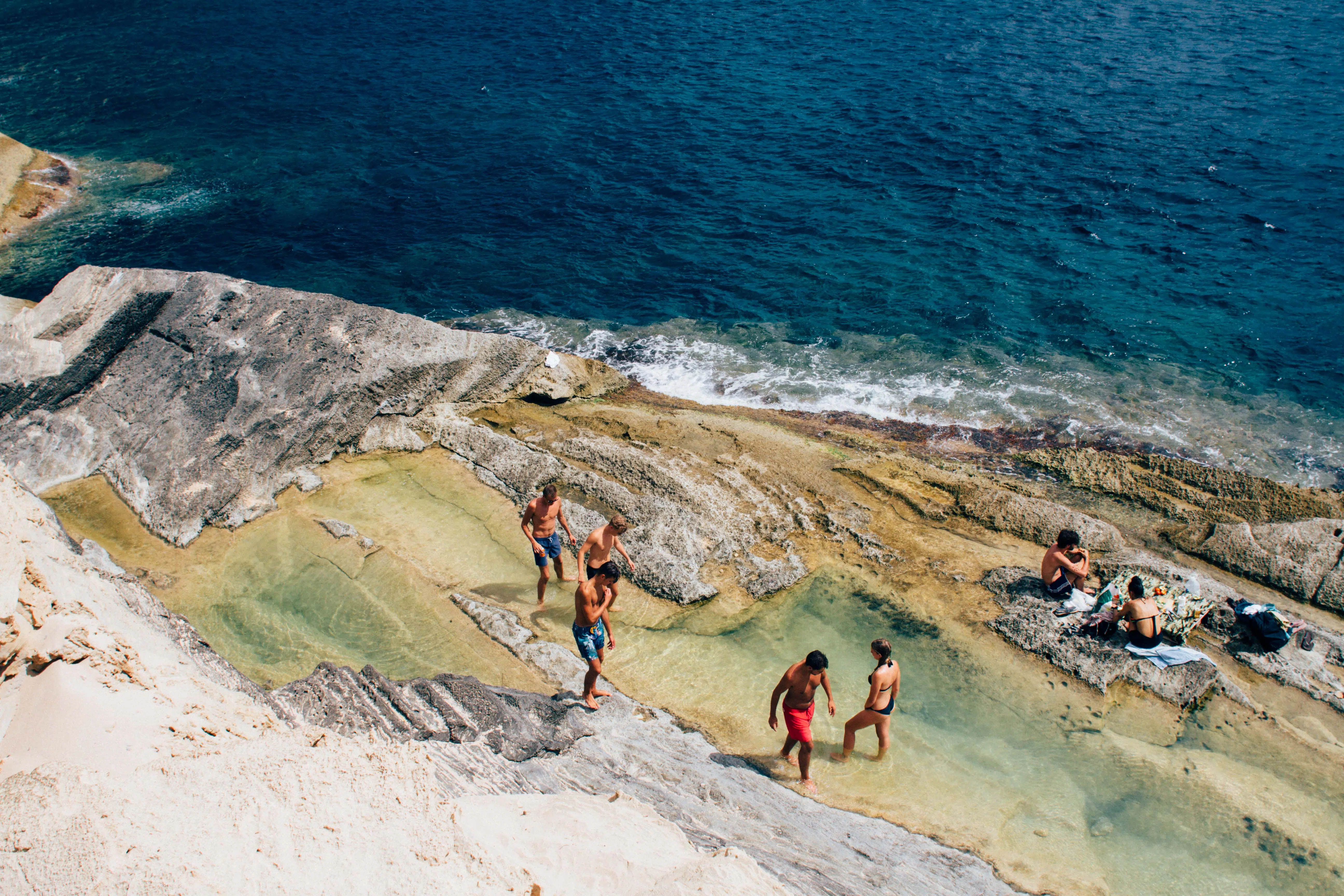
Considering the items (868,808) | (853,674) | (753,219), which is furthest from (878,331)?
(868,808)

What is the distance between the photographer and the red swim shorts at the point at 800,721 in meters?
7.62

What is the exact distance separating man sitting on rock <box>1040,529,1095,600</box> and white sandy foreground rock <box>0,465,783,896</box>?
639cm

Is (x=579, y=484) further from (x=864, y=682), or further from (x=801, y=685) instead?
(x=801, y=685)

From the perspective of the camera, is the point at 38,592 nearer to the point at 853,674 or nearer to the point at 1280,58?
the point at 853,674

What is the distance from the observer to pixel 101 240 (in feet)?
79.2

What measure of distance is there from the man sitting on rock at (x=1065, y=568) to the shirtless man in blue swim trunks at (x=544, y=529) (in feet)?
20.4

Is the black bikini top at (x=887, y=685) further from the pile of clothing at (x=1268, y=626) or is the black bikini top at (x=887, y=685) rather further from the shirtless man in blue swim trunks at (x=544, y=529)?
the pile of clothing at (x=1268, y=626)

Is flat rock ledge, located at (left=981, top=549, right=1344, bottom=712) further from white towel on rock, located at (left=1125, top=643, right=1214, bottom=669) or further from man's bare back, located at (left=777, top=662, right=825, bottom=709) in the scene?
man's bare back, located at (left=777, top=662, right=825, bottom=709)

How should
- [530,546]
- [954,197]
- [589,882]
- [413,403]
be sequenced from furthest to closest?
[954,197] → [413,403] → [530,546] → [589,882]

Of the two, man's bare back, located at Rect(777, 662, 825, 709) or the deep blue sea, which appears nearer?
man's bare back, located at Rect(777, 662, 825, 709)

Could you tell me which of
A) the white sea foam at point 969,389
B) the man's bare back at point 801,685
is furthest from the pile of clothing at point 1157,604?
the white sea foam at point 969,389

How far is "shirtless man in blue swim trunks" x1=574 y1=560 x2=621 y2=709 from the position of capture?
8.23 meters

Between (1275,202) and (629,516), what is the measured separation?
75.5ft

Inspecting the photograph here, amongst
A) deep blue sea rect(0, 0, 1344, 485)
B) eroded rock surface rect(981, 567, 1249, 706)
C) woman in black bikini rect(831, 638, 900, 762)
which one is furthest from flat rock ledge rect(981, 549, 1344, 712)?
deep blue sea rect(0, 0, 1344, 485)
